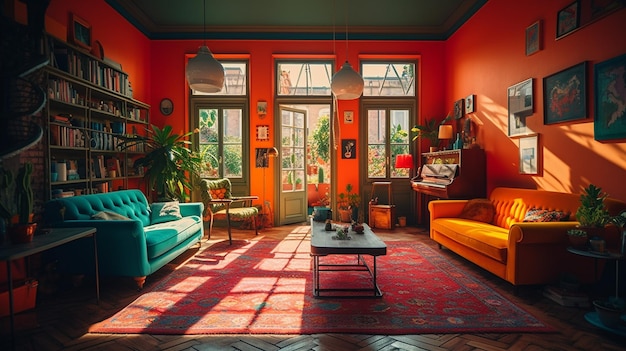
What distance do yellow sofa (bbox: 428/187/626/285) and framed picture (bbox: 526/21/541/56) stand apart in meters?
1.69

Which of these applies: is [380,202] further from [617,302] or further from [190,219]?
[617,302]

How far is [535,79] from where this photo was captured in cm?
405

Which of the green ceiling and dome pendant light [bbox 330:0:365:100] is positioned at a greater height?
the green ceiling

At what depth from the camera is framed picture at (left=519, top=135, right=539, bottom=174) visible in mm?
4043

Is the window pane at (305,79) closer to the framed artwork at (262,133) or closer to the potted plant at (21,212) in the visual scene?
the framed artwork at (262,133)

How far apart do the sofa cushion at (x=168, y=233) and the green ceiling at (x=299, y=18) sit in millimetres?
3549

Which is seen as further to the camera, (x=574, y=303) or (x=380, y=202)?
(x=380, y=202)

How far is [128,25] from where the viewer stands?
5723mm

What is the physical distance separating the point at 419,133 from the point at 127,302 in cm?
539

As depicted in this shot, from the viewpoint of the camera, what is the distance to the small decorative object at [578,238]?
106 inches

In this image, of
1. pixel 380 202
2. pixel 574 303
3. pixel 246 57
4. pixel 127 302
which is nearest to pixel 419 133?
pixel 380 202

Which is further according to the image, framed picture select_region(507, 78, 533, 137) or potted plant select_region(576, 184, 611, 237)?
framed picture select_region(507, 78, 533, 137)

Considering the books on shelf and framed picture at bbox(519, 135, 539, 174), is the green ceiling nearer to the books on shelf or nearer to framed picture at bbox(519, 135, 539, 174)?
framed picture at bbox(519, 135, 539, 174)

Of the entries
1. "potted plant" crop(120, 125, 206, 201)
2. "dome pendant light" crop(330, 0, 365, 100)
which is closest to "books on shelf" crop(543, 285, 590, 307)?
"dome pendant light" crop(330, 0, 365, 100)
